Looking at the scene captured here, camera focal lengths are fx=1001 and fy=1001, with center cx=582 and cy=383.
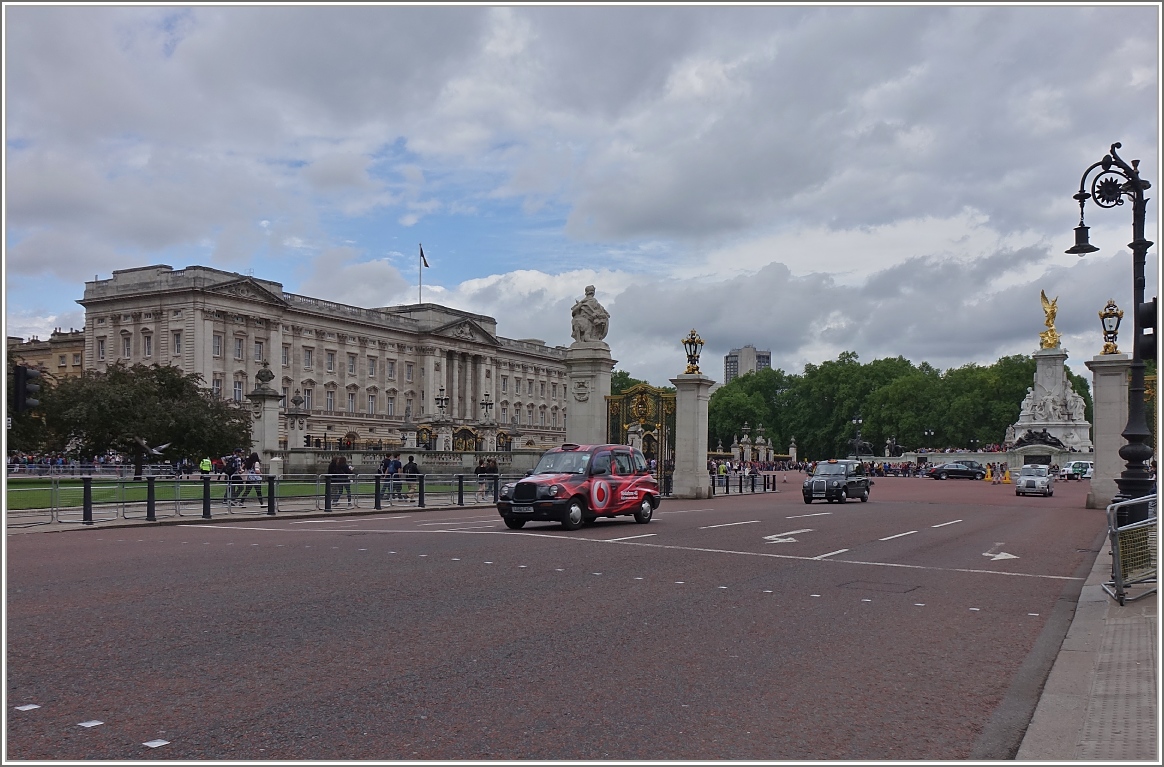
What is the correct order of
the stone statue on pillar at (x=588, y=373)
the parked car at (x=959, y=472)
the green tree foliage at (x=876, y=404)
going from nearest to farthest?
1. the stone statue on pillar at (x=588, y=373)
2. the parked car at (x=959, y=472)
3. the green tree foliage at (x=876, y=404)

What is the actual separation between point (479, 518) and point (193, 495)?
734 cm

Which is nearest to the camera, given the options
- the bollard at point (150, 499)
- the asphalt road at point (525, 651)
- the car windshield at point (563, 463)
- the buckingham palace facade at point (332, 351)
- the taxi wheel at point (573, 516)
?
the asphalt road at point (525, 651)

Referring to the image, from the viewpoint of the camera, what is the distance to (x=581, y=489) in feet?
70.1

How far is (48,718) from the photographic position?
6.23 meters

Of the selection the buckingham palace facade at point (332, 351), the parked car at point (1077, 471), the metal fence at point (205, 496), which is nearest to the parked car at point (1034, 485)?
the metal fence at point (205, 496)

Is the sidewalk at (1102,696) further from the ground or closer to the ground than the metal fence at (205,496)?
further from the ground

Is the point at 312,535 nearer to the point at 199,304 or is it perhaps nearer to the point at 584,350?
the point at 584,350

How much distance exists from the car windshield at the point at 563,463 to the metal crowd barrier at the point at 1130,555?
1165cm

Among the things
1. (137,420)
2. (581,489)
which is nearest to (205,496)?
(581,489)

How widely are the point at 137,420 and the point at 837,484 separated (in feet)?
112

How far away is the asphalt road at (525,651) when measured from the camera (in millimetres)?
6035

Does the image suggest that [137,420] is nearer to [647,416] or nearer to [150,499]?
[647,416]

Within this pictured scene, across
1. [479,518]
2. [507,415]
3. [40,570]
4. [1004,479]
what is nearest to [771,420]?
[507,415]

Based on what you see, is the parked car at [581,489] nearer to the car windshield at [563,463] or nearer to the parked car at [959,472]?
the car windshield at [563,463]
